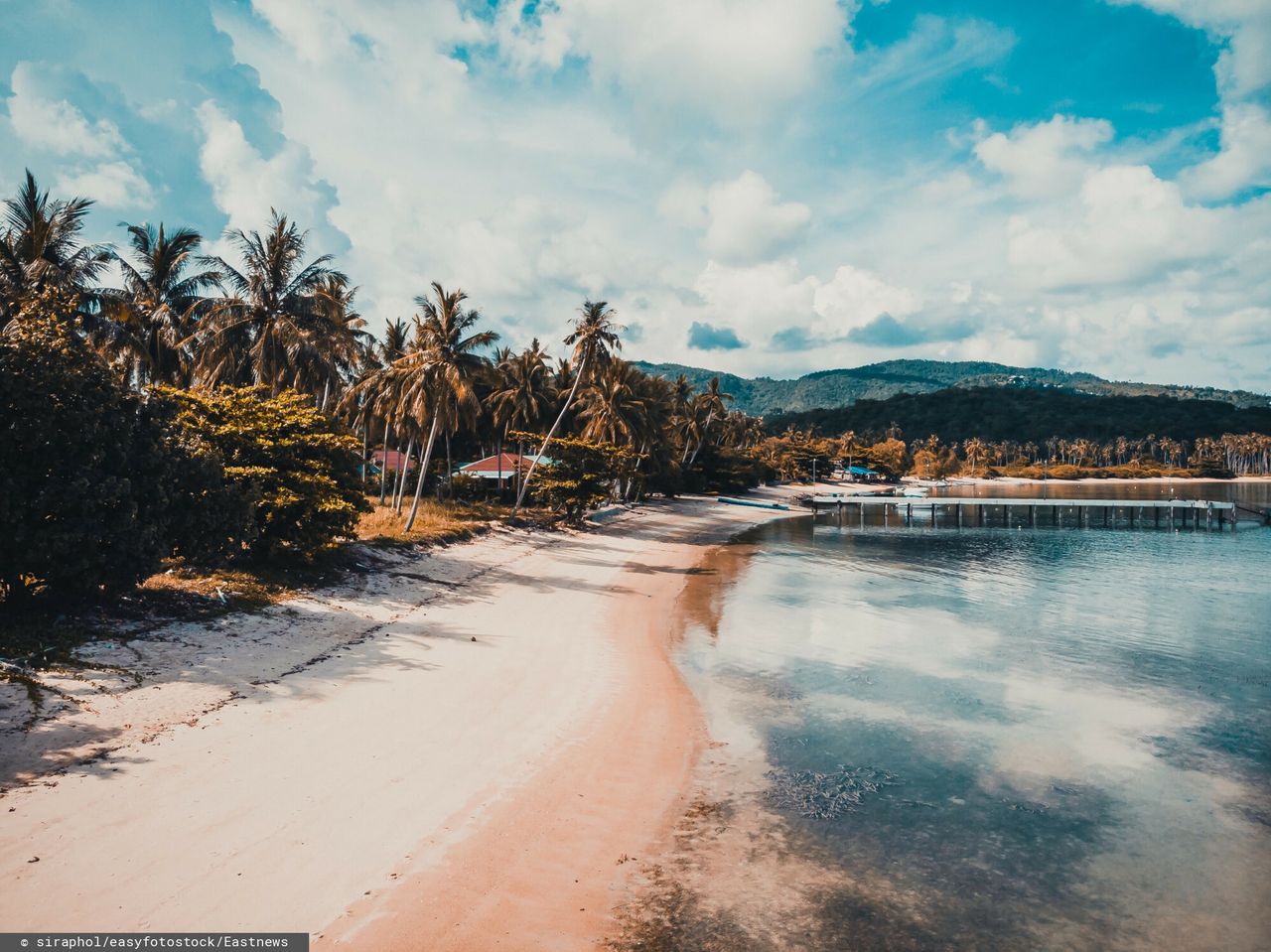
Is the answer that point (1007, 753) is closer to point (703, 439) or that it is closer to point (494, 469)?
point (494, 469)

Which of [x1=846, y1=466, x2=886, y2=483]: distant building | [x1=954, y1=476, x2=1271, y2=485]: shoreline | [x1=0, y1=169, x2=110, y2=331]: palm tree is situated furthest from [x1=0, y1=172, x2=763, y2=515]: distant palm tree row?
[x1=954, y1=476, x2=1271, y2=485]: shoreline

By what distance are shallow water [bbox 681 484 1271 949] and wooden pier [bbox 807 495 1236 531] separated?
129 feet

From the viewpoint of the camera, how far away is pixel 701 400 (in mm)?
79125

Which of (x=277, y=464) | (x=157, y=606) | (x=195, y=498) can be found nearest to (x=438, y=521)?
(x=277, y=464)

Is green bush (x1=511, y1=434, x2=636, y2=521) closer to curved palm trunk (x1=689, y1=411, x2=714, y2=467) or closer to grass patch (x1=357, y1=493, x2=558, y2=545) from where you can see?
grass patch (x1=357, y1=493, x2=558, y2=545)

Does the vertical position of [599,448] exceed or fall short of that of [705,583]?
it exceeds it

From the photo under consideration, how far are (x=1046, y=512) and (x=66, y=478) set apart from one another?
83.9 meters

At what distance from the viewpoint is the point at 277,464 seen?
66.8 feet

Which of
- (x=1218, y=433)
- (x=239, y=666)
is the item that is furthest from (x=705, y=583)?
(x=1218, y=433)

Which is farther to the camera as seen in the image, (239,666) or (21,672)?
(239,666)

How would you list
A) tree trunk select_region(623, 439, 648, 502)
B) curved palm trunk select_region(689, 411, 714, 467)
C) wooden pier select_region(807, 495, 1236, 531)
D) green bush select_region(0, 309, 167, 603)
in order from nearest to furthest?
green bush select_region(0, 309, 167, 603)
tree trunk select_region(623, 439, 648, 502)
wooden pier select_region(807, 495, 1236, 531)
curved palm trunk select_region(689, 411, 714, 467)

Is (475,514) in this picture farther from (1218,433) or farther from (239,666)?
(1218,433)

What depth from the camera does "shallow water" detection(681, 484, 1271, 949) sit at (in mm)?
8062

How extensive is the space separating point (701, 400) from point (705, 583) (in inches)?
2052
